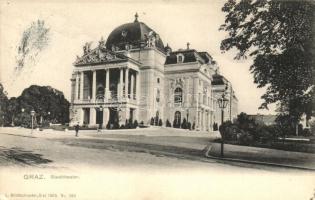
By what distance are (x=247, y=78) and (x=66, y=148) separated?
3.86 metres

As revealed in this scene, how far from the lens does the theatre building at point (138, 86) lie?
14.8m

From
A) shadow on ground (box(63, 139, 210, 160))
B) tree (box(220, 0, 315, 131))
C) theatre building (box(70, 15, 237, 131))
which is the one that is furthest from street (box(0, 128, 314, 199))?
theatre building (box(70, 15, 237, 131))

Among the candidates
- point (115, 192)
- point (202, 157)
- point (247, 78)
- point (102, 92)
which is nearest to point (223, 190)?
point (202, 157)

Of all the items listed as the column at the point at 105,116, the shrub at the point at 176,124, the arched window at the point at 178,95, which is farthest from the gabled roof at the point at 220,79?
the column at the point at 105,116

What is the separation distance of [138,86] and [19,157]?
32.3ft

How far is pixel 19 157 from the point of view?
22.3ft

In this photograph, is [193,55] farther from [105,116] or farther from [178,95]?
[105,116]

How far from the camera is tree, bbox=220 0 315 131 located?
21.2ft

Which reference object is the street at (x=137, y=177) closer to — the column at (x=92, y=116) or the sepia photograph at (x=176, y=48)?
the sepia photograph at (x=176, y=48)

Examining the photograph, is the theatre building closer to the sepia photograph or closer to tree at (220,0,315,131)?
the sepia photograph

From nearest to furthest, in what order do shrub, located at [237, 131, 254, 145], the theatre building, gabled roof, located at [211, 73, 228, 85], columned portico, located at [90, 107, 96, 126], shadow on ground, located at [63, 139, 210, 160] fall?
1. shadow on ground, located at [63, 139, 210, 160]
2. gabled roof, located at [211, 73, 228, 85]
3. shrub, located at [237, 131, 254, 145]
4. the theatre building
5. columned portico, located at [90, 107, 96, 126]

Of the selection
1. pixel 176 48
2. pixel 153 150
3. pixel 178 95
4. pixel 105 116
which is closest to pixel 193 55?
pixel 176 48

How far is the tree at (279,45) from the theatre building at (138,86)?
6775 mm

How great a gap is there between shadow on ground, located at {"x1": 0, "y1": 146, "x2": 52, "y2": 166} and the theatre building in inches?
278
